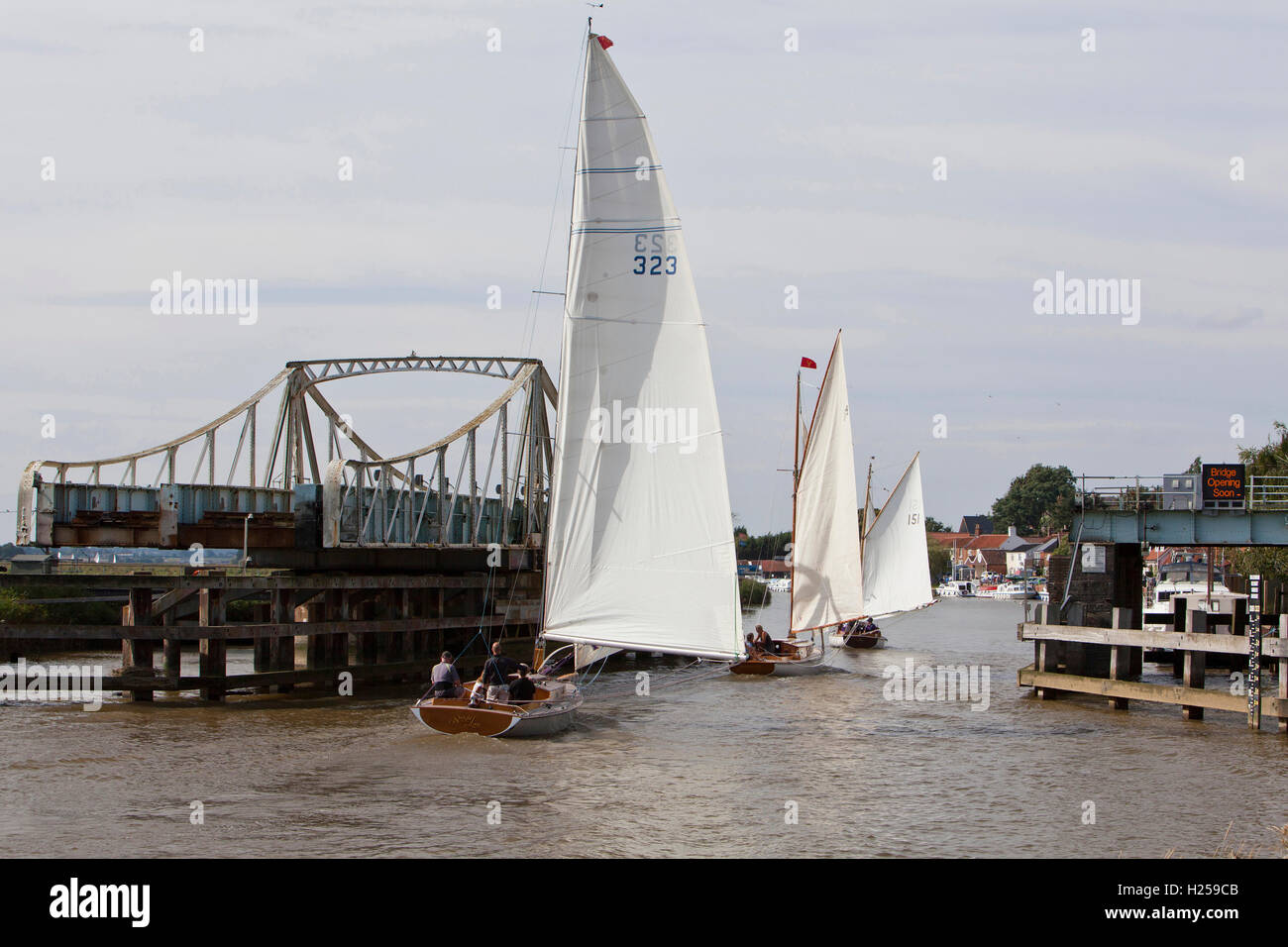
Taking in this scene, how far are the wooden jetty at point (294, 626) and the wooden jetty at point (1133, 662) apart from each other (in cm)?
1768

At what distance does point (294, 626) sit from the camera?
3925cm

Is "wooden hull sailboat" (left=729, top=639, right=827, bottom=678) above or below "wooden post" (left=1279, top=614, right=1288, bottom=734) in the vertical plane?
below

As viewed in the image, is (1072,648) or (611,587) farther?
(1072,648)

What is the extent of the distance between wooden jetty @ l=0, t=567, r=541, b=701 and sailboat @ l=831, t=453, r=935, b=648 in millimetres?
20889

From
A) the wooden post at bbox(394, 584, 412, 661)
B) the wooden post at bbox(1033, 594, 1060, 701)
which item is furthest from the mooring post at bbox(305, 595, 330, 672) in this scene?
the wooden post at bbox(1033, 594, 1060, 701)

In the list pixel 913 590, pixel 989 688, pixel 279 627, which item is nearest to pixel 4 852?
pixel 279 627

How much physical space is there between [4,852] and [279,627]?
62.6 ft

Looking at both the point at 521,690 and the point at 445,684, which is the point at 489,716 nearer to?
the point at 521,690

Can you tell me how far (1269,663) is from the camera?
4728 centimetres

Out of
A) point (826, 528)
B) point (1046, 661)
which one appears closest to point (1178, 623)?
point (1046, 661)

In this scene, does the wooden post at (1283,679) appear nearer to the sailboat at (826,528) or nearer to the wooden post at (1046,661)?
the wooden post at (1046,661)

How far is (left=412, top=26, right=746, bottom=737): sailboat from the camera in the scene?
27891 mm

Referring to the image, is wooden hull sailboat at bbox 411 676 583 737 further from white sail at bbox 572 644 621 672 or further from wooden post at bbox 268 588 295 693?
wooden post at bbox 268 588 295 693
